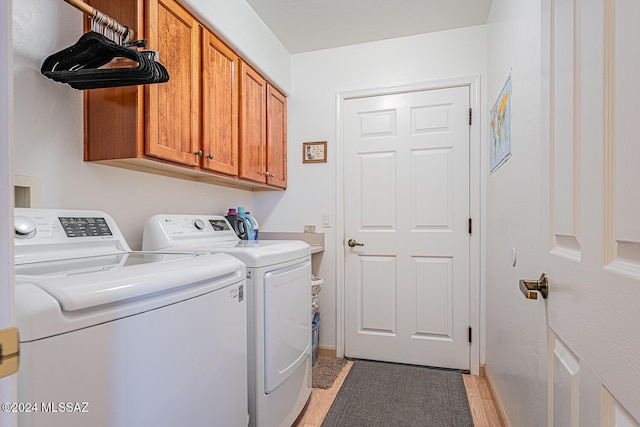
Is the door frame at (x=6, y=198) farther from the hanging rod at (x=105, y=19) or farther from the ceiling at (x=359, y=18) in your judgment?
the ceiling at (x=359, y=18)

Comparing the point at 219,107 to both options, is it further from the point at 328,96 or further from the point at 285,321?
the point at 285,321

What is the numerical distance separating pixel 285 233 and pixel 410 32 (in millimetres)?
1782

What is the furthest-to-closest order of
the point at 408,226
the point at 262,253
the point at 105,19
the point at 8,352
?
1. the point at 408,226
2. the point at 262,253
3. the point at 105,19
4. the point at 8,352

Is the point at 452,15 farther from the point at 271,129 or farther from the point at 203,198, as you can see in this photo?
the point at 203,198

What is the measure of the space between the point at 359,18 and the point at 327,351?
8.00 ft

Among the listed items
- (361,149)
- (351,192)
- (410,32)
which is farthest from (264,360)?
(410,32)

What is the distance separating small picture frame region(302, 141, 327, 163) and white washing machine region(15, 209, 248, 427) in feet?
5.26

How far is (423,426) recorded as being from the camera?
1794mm

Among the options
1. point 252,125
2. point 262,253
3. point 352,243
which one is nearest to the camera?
point 262,253

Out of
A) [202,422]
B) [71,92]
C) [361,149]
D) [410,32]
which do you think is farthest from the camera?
[361,149]

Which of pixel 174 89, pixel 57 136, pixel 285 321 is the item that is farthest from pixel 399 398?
pixel 57 136

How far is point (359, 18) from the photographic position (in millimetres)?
2291

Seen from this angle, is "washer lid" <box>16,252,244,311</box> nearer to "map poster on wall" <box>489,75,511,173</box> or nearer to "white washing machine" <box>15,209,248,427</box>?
"white washing machine" <box>15,209,248,427</box>

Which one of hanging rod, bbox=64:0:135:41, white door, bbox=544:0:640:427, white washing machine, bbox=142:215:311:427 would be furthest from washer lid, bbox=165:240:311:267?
white door, bbox=544:0:640:427
